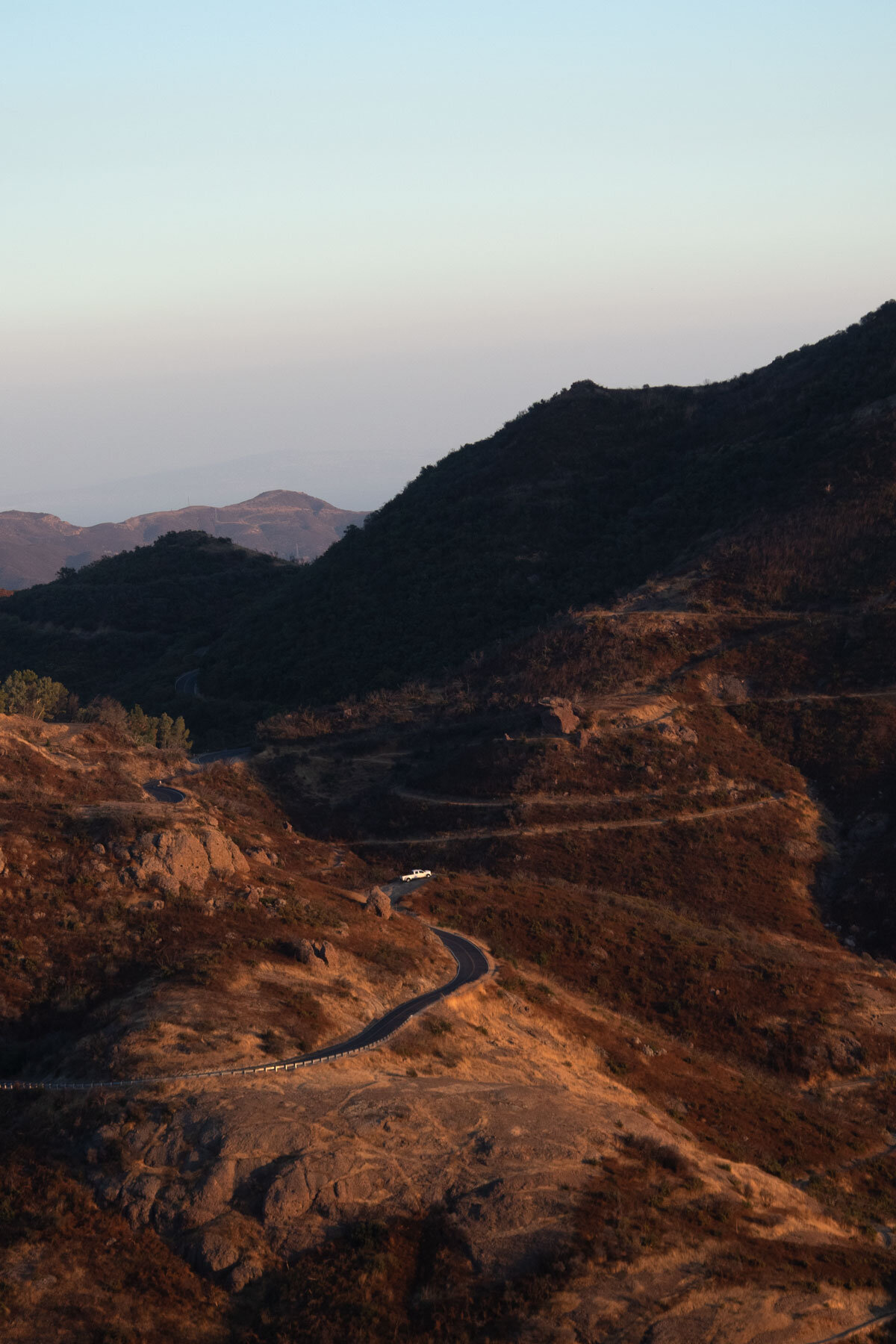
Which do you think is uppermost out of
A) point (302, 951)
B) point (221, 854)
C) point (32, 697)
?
point (32, 697)

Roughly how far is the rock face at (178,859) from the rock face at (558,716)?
2894 centimetres

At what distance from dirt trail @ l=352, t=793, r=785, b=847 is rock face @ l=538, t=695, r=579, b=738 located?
23.7 feet

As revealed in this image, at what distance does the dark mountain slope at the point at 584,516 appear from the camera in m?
90.1

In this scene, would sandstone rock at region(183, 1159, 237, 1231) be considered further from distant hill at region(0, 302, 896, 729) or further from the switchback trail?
distant hill at region(0, 302, 896, 729)

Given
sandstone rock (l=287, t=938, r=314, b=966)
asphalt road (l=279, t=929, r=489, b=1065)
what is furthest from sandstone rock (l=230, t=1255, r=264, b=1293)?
sandstone rock (l=287, t=938, r=314, b=966)

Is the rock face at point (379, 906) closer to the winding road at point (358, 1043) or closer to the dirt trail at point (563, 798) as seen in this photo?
the winding road at point (358, 1043)

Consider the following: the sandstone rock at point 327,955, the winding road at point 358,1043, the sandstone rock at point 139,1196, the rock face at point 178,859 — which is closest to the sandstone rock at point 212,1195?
the sandstone rock at point 139,1196

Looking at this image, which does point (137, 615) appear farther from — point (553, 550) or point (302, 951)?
point (302, 951)

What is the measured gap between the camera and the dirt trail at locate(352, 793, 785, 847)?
63.8m

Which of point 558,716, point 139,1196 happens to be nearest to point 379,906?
point 139,1196

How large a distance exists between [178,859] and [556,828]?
26937 millimetres

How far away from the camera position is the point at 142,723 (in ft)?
256

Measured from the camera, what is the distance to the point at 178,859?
43.2 meters

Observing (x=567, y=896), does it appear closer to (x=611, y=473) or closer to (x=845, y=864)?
(x=845, y=864)
